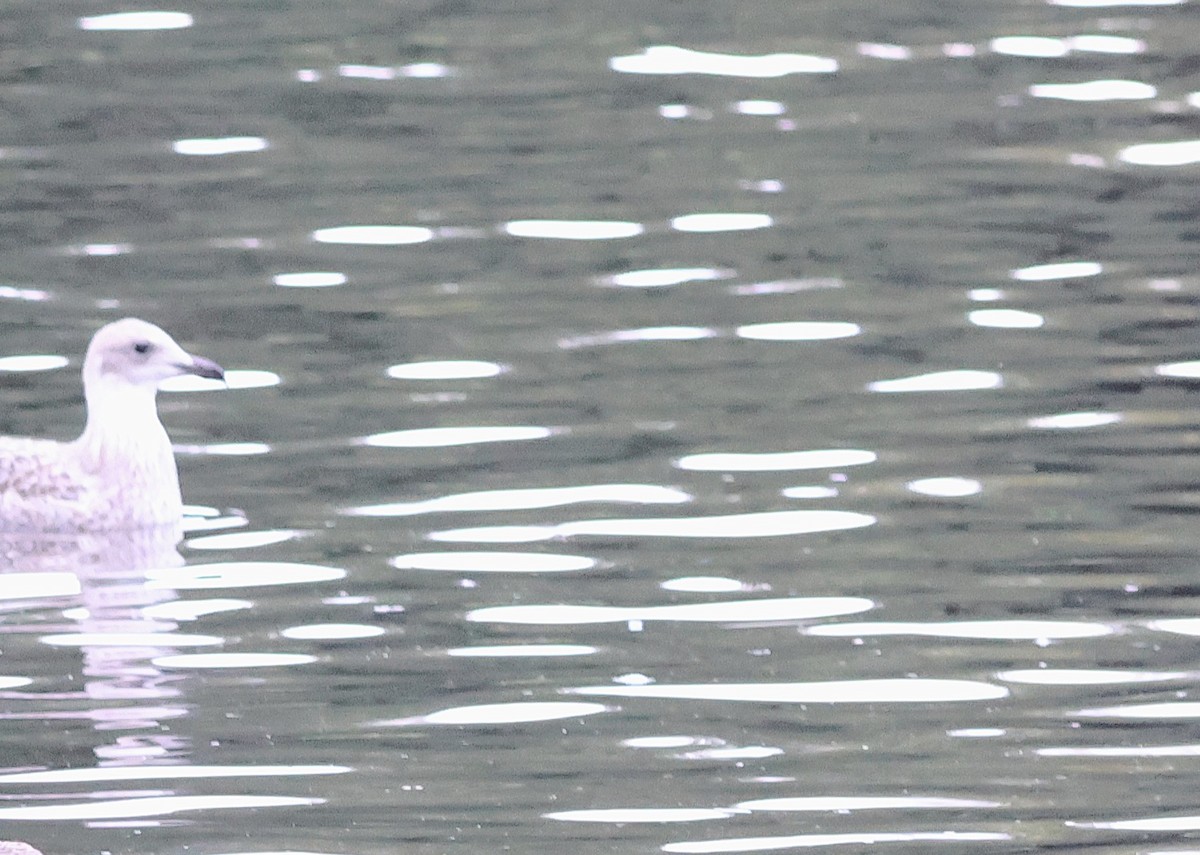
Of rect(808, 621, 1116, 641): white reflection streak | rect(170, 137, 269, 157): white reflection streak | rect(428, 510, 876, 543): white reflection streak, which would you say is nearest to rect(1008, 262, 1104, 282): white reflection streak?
rect(428, 510, 876, 543): white reflection streak

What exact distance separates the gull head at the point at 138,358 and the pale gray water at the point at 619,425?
414 millimetres

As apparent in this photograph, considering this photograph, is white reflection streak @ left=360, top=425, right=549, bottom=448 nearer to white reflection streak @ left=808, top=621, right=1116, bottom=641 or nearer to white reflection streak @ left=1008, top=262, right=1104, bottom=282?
white reflection streak @ left=808, top=621, right=1116, bottom=641

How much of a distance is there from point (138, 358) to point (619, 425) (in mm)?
2066

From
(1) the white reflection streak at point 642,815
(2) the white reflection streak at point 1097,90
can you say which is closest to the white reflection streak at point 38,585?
(1) the white reflection streak at point 642,815

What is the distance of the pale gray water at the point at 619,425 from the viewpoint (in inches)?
336

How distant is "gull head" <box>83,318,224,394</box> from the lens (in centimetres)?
1265

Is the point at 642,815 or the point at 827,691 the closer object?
the point at 642,815

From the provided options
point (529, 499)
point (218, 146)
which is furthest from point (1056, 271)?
point (218, 146)

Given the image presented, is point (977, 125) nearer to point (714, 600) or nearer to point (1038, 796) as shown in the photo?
point (714, 600)

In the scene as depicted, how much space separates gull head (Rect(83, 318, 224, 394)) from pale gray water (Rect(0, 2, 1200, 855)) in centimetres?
41

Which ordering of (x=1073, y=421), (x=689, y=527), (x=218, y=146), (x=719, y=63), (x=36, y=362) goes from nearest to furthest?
(x=689, y=527) < (x=1073, y=421) < (x=36, y=362) < (x=218, y=146) < (x=719, y=63)

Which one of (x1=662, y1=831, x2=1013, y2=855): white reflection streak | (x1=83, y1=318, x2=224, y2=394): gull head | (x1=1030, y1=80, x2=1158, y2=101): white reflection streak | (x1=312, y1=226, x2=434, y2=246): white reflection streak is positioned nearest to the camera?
(x1=662, y1=831, x2=1013, y2=855): white reflection streak

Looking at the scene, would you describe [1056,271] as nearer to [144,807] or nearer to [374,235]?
[374,235]

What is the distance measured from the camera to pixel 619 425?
40.6 ft
